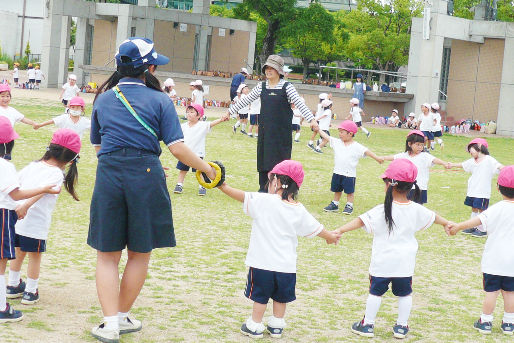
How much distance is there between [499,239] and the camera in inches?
247

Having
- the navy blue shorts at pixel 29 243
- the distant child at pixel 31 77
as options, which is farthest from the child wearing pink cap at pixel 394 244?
the distant child at pixel 31 77

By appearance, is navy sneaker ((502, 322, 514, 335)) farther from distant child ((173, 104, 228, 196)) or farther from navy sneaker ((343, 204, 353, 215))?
distant child ((173, 104, 228, 196))

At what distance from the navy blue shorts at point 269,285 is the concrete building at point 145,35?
3186 cm

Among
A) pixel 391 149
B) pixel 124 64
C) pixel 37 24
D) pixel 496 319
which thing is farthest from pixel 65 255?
pixel 37 24

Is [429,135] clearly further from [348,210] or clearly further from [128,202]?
[128,202]

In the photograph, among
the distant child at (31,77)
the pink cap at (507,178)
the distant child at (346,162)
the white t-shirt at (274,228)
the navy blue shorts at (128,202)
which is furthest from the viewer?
the distant child at (31,77)

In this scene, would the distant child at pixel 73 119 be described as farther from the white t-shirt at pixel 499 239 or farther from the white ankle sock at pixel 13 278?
the white t-shirt at pixel 499 239

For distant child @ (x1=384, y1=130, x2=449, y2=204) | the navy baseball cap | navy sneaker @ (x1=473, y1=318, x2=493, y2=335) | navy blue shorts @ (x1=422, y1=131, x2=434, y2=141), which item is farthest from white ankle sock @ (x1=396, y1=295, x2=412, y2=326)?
navy blue shorts @ (x1=422, y1=131, x2=434, y2=141)

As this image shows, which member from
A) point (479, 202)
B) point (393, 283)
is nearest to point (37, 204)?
point (393, 283)

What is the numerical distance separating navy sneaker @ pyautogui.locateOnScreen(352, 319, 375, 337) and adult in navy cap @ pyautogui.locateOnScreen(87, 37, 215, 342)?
163 cm

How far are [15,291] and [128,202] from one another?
64.7 inches

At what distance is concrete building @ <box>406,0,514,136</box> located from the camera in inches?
1275

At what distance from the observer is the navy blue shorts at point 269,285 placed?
220 inches

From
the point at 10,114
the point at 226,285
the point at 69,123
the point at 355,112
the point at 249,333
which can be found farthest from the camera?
the point at 355,112
